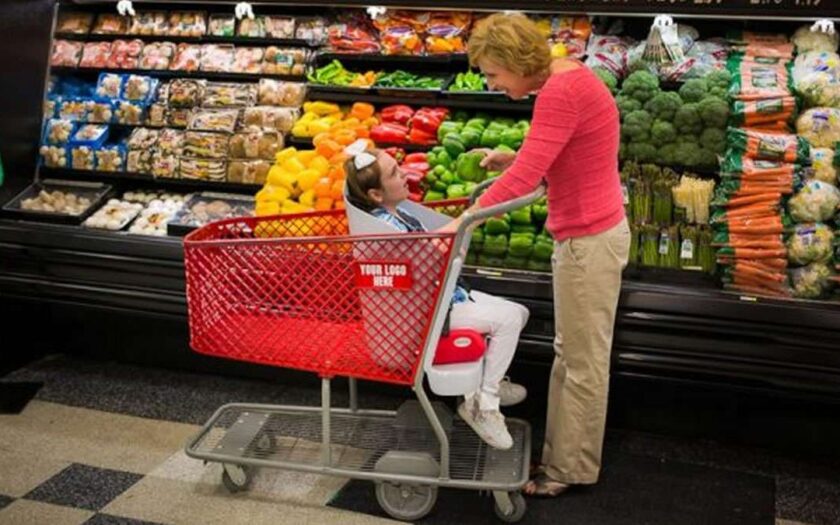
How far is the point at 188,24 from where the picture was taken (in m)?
4.86

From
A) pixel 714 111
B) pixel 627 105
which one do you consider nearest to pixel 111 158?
pixel 627 105

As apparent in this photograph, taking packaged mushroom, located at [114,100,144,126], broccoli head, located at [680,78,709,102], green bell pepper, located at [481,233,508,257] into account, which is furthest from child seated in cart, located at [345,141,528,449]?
packaged mushroom, located at [114,100,144,126]

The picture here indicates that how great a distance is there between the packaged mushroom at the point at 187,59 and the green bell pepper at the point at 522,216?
194cm

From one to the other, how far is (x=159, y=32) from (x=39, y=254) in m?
1.33

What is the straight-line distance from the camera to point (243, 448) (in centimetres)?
348

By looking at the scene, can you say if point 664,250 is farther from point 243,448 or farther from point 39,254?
point 39,254

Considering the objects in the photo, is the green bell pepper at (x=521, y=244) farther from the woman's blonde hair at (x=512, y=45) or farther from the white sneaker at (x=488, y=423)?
the woman's blonde hair at (x=512, y=45)

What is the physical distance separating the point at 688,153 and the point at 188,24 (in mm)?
2650

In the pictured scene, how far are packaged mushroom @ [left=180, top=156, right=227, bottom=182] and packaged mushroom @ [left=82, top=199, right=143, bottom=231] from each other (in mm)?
314

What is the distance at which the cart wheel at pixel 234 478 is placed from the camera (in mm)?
3428

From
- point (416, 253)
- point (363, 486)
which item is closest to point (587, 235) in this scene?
point (416, 253)

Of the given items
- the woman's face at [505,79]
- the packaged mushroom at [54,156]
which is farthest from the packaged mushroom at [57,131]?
the woman's face at [505,79]

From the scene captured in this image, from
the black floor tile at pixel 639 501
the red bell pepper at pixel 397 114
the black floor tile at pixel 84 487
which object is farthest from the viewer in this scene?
the red bell pepper at pixel 397 114

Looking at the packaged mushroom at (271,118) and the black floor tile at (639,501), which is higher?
the packaged mushroom at (271,118)
